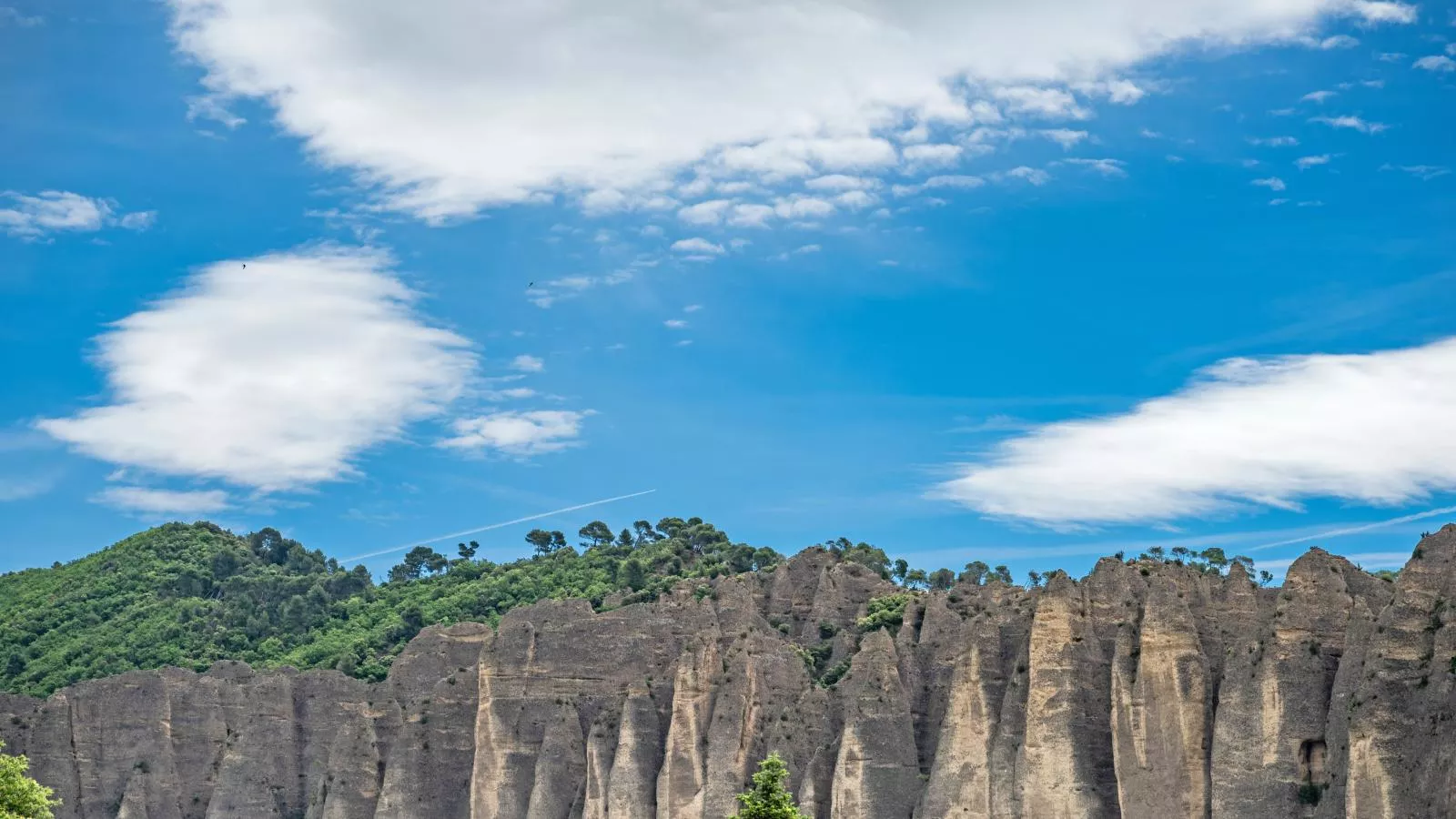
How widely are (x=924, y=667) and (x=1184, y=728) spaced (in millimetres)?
20075

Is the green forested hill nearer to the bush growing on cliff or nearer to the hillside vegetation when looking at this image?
the hillside vegetation

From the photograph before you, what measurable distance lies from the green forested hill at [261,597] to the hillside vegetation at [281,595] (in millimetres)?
138

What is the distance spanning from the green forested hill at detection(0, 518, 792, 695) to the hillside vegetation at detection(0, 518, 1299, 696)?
5.4 inches

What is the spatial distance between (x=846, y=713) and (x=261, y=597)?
261ft

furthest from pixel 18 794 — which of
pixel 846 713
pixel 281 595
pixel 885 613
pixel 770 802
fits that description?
pixel 281 595

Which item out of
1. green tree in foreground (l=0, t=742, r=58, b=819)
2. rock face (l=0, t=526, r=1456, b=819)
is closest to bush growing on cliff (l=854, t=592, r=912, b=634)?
rock face (l=0, t=526, r=1456, b=819)

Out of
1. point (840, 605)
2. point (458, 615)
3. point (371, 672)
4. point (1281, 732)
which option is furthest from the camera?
point (458, 615)

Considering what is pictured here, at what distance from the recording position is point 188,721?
12062 centimetres

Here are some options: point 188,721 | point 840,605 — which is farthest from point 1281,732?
point 188,721

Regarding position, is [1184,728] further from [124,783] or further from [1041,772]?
[124,783]

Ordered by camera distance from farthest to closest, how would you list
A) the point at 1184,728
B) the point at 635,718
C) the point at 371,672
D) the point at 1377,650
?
the point at 371,672 → the point at 635,718 → the point at 1184,728 → the point at 1377,650

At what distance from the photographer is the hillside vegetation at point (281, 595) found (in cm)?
14275

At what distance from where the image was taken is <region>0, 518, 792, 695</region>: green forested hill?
14350 centimetres

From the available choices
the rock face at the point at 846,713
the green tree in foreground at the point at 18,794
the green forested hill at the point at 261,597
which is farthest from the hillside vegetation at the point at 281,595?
the green tree in foreground at the point at 18,794
